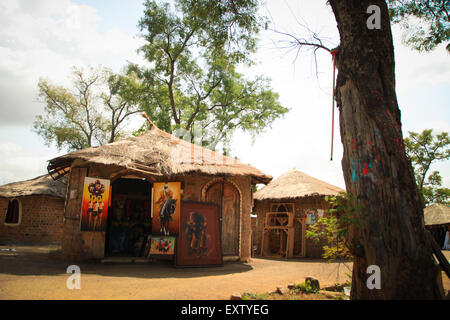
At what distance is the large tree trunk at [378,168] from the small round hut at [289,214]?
354 inches

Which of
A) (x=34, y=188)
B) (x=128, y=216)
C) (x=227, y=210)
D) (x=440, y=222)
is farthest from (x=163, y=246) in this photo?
(x=440, y=222)

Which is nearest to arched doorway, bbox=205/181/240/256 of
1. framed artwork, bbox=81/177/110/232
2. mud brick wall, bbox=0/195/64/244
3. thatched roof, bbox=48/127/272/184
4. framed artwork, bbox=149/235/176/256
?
thatched roof, bbox=48/127/272/184

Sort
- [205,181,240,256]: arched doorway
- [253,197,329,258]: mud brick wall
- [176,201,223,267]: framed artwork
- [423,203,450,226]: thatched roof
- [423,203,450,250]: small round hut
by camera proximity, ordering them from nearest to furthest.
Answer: [176,201,223,267]: framed artwork
[205,181,240,256]: arched doorway
[253,197,329,258]: mud brick wall
[423,203,450,250]: small round hut
[423,203,450,226]: thatched roof

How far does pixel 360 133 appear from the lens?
3.60 metres

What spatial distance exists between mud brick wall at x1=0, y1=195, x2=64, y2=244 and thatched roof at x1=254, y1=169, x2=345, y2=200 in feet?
35.4

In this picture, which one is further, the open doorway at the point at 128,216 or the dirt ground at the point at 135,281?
the open doorway at the point at 128,216

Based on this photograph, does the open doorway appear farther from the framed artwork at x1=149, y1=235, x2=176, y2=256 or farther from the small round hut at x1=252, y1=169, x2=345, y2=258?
the small round hut at x1=252, y1=169, x2=345, y2=258

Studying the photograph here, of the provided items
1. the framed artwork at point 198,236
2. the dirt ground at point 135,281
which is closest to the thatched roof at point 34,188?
the dirt ground at point 135,281

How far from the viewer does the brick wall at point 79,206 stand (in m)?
8.03

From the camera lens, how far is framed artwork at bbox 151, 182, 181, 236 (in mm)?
8258

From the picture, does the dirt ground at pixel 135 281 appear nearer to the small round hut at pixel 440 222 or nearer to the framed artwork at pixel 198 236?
the framed artwork at pixel 198 236

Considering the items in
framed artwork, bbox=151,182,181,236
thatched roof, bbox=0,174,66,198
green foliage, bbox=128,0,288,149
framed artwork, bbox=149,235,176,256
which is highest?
green foliage, bbox=128,0,288,149

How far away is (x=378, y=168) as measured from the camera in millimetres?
3387
